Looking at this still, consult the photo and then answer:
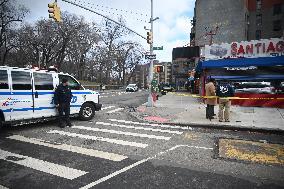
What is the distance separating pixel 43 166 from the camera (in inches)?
227

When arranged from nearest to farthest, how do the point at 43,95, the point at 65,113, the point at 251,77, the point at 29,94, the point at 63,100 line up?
the point at 29,94 < the point at 43,95 < the point at 63,100 < the point at 65,113 < the point at 251,77

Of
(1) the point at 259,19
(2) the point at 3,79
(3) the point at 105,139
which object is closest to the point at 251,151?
(3) the point at 105,139

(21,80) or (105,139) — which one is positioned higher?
(21,80)

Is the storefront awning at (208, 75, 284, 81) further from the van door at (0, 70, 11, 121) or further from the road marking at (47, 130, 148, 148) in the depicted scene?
the van door at (0, 70, 11, 121)

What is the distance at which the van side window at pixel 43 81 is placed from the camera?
980 centimetres

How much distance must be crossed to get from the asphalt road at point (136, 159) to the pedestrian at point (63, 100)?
70cm

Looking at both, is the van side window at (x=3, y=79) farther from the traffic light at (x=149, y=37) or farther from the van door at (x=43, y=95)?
the traffic light at (x=149, y=37)

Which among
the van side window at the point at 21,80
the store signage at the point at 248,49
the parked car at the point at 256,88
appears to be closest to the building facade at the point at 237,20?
the store signage at the point at 248,49

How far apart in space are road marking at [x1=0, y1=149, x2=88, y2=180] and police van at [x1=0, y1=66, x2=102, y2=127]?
8.79 feet

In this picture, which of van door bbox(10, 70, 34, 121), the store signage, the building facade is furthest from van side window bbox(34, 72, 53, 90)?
the building facade

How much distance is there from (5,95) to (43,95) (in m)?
1.48

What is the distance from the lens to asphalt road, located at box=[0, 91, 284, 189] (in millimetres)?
5012

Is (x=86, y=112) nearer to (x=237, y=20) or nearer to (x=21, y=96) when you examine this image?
(x=21, y=96)

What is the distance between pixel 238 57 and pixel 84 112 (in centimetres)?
1268
